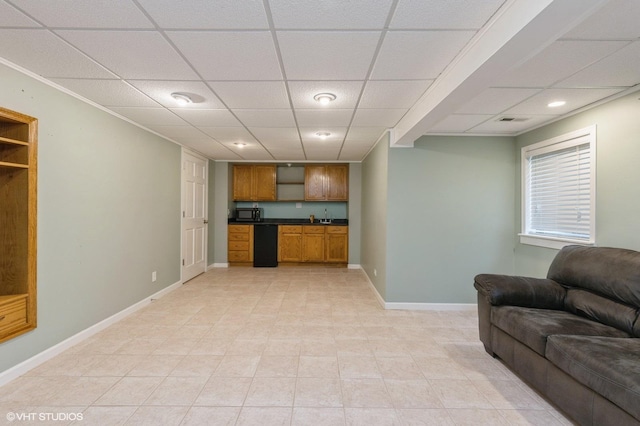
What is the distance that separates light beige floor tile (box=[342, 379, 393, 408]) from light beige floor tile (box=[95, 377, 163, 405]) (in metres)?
1.37

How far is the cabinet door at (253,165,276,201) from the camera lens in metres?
6.68

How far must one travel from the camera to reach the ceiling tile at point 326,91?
242 centimetres

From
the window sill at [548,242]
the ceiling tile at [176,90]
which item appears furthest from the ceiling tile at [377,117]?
the window sill at [548,242]

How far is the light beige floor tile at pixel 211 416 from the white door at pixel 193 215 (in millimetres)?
3470

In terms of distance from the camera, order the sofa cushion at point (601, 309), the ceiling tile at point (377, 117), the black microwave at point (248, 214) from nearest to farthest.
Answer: the sofa cushion at point (601, 309)
the ceiling tile at point (377, 117)
the black microwave at point (248, 214)

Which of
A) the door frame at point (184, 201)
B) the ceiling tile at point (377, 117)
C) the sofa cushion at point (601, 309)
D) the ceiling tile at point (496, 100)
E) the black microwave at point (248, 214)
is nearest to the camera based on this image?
the sofa cushion at point (601, 309)

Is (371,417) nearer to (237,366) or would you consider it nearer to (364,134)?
(237,366)

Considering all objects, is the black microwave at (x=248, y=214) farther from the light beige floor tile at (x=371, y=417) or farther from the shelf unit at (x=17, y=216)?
the light beige floor tile at (x=371, y=417)

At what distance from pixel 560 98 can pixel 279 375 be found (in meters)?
3.39

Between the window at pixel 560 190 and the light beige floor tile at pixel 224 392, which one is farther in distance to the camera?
the window at pixel 560 190

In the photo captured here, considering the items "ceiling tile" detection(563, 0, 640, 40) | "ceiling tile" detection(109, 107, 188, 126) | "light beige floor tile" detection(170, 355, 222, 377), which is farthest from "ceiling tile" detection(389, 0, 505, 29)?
"light beige floor tile" detection(170, 355, 222, 377)

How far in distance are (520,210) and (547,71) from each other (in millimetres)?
2115

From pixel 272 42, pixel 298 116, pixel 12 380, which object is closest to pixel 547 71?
pixel 272 42

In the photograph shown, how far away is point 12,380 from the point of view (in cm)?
217
